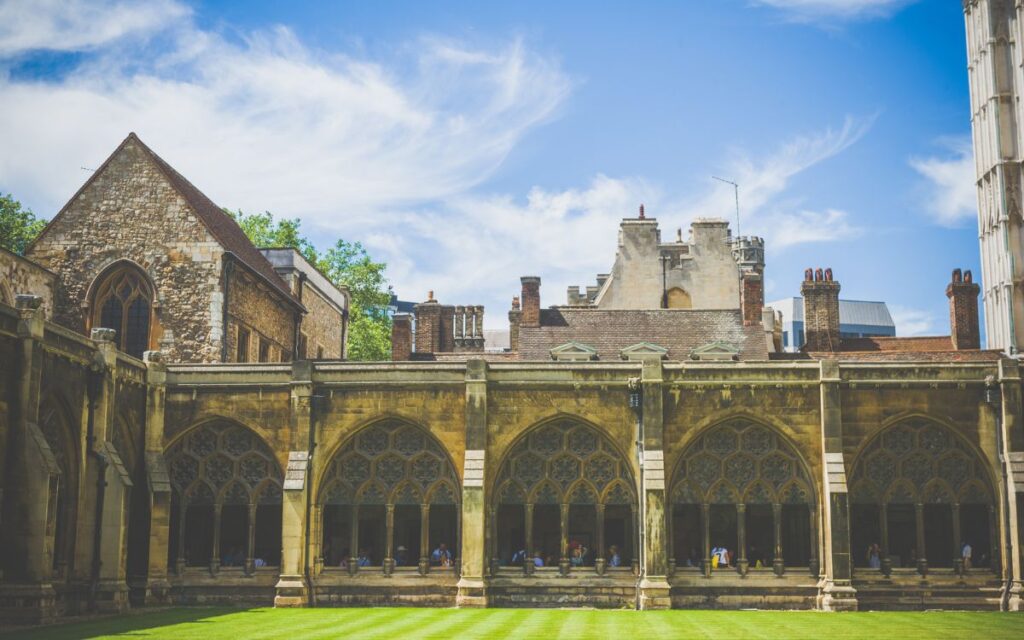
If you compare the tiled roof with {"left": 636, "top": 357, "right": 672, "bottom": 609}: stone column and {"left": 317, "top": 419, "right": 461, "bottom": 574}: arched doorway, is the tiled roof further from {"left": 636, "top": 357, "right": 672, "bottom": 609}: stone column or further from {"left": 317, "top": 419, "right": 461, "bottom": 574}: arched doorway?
{"left": 636, "top": 357, "right": 672, "bottom": 609}: stone column

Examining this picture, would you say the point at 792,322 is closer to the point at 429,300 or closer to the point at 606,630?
the point at 429,300

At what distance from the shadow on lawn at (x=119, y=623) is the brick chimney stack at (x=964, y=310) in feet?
87.9

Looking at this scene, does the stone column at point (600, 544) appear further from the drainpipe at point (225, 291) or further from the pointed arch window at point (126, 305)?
the pointed arch window at point (126, 305)

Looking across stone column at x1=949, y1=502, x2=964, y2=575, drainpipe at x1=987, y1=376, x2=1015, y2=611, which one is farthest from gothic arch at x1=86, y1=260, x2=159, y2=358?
drainpipe at x1=987, y1=376, x2=1015, y2=611

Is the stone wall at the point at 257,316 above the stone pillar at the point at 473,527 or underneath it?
above

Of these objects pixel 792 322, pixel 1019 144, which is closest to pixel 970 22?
pixel 1019 144

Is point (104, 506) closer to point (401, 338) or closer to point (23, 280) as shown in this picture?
point (23, 280)

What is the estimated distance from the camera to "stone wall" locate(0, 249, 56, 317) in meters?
28.8

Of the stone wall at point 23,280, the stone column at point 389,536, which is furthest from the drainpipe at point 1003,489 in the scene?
the stone wall at point 23,280

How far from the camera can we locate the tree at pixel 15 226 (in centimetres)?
4472

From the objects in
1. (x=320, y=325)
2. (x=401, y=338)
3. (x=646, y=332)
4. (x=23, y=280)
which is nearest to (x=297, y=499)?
(x=23, y=280)

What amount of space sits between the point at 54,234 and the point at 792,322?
93226 millimetres

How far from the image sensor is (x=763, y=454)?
27141 mm

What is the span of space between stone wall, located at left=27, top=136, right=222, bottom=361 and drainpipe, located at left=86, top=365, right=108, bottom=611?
21.4ft
